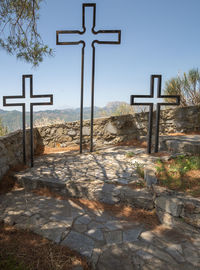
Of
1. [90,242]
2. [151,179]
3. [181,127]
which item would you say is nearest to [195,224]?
[151,179]

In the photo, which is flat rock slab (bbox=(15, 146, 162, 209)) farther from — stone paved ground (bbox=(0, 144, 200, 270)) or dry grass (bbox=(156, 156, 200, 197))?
dry grass (bbox=(156, 156, 200, 197))

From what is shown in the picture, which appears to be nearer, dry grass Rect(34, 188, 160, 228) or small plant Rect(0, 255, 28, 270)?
small plant Rect(0, 255, 28, 270)

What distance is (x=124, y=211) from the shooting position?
9.33 feet

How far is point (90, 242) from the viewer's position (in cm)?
215

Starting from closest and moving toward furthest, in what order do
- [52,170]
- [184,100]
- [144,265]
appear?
[144,265] < [52,170] < [184,100]

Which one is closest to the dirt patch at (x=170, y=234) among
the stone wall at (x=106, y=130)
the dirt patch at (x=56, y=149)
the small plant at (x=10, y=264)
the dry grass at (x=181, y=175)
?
the dry grass at (x=181, y=175)

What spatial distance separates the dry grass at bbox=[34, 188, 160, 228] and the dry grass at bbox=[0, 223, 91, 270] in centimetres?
96

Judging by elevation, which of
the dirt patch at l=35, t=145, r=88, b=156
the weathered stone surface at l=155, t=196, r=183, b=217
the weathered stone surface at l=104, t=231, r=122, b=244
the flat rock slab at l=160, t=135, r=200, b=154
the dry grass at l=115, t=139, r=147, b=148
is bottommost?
the weathered stone surface at l=104, t=231, r=122, b=244

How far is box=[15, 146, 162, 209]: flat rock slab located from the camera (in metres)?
3.04

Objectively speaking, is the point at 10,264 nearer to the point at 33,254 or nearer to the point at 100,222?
the point at 33,254

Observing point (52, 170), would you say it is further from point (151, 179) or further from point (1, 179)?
point (151, 179)

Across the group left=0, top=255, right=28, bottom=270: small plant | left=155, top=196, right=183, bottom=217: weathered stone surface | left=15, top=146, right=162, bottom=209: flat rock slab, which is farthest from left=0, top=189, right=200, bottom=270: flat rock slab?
left=0, top=255, right=28, bottom=270: small plant

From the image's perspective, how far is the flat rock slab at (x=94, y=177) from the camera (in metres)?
3.04

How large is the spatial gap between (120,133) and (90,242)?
468 cm
